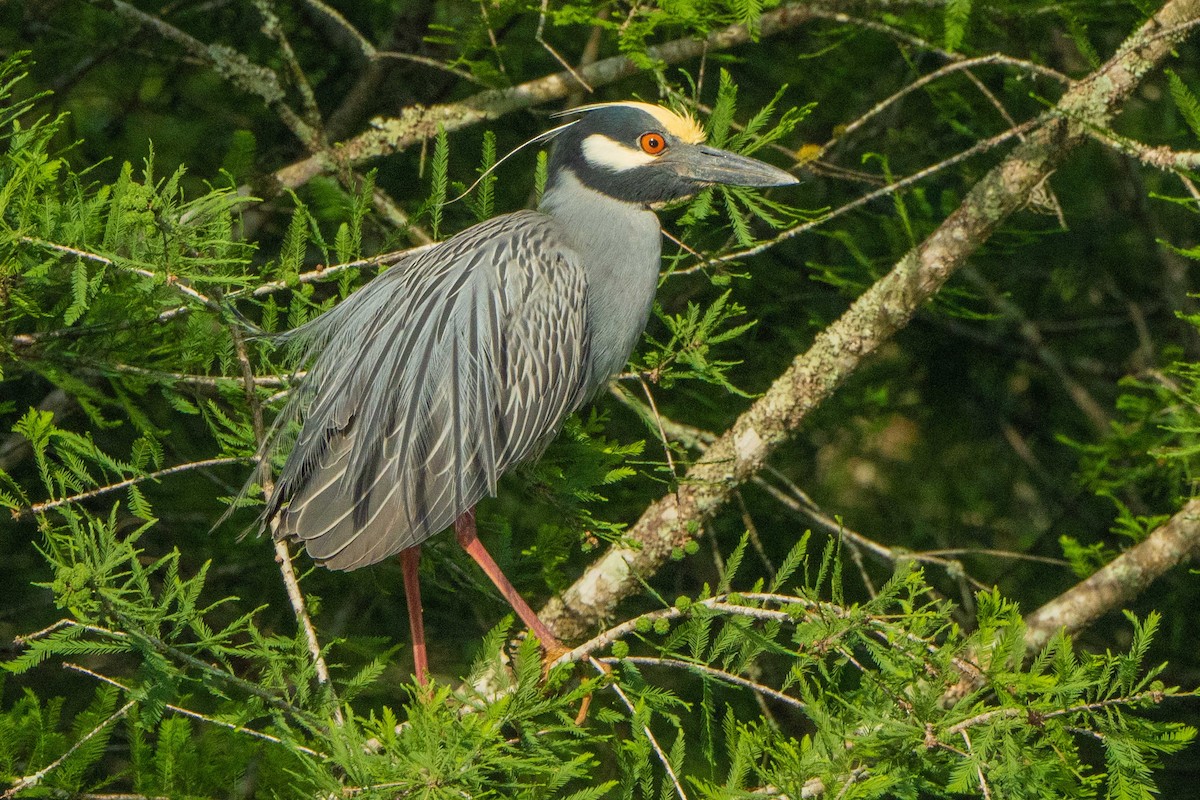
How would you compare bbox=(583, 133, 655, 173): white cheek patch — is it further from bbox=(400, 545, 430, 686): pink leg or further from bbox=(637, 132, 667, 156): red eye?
bbox=(400, 545, 430, 686): pink leg

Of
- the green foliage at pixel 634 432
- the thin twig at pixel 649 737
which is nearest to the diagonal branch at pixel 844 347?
the green foliage at pixel 634 432

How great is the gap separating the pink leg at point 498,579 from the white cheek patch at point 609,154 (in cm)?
114

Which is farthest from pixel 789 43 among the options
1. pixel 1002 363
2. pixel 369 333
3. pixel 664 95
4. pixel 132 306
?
pixel 132 306

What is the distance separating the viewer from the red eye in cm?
375

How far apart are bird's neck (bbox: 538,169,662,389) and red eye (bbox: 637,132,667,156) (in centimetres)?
18

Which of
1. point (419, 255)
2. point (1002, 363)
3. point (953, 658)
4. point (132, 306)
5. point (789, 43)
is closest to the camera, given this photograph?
point (953, 658)

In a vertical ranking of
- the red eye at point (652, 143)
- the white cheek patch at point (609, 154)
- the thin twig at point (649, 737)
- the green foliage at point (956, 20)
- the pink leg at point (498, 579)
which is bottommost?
the pink leg at point (498, 579)

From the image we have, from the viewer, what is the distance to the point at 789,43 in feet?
15.8

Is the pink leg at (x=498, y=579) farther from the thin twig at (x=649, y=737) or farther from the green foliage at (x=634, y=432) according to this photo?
the thin twig at (x=649, y=737)

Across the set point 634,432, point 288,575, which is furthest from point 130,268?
point 634,432

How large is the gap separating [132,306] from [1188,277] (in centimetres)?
404

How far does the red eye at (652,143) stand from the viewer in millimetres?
3750

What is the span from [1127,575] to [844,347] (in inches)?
40.0

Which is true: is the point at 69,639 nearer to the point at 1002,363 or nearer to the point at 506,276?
the point at 506,276
